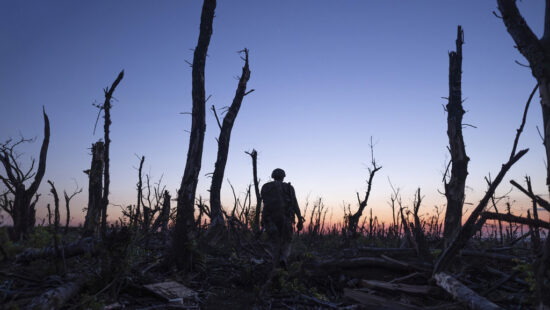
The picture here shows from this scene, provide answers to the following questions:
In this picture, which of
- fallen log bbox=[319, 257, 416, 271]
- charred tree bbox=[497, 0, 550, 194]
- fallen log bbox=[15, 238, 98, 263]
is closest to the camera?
charred tree bbox=[497, 0, 550, 194]

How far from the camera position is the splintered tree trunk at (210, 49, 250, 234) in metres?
14.0

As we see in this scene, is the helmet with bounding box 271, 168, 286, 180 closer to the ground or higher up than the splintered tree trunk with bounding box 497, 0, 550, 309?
closer to the ground

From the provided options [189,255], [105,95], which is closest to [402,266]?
[189,255]

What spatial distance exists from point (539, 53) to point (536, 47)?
0.51 feet

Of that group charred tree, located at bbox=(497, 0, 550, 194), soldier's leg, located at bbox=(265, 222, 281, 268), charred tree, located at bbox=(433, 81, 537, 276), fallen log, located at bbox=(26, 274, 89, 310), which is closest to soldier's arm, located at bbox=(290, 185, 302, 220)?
soldier's leg, located at bbox=(265, 222, 281, 268)

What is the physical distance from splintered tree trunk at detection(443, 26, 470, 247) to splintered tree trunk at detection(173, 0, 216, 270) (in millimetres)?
7572

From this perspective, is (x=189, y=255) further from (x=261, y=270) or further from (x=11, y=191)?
(x=11, y=191)

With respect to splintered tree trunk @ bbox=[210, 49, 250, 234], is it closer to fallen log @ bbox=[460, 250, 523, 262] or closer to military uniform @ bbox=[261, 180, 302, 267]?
military uniform @ bbox=[261, 180, 302, 267]

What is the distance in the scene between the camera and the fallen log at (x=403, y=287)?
647 centimetres

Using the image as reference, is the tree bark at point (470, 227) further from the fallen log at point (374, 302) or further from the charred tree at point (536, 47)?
the fallen log at point (374, 302)

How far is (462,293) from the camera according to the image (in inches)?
214

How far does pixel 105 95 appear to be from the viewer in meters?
15.7

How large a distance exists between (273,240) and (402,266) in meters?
3.12

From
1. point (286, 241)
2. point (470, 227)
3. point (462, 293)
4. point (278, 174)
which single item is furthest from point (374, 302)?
point (278, 174)
